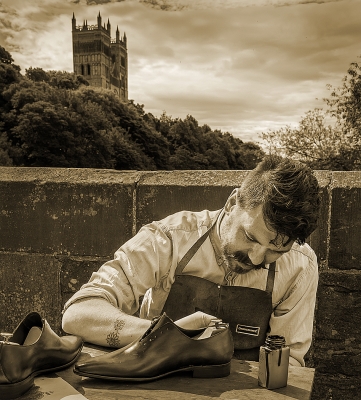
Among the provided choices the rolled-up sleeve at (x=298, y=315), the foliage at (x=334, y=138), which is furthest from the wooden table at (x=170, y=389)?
the foliage at (x=334, y=138)

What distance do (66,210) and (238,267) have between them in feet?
4.91

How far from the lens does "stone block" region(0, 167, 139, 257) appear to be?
3109mm

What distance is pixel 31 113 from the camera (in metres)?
37.2

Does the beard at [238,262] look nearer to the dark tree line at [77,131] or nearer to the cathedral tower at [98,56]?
the dark tree line at [77,131]

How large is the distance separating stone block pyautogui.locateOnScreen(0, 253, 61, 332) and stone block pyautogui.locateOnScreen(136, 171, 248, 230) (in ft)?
2.37

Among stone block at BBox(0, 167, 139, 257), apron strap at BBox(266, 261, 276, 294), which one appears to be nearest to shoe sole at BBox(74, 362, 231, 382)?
apron strap at BBox(266, 261, 276, 294)

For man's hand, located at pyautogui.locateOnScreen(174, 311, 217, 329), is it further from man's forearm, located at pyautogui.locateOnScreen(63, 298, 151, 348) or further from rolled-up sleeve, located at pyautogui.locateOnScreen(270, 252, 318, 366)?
rolled-up sleeve, located at pyautogui.locateOnScreen(270, 252, 318, 366)

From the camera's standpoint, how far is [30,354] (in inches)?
57.6

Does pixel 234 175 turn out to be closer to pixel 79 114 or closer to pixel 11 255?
pixel 11 255

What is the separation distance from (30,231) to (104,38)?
366ft

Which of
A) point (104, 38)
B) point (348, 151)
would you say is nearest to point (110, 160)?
point (348, 151)

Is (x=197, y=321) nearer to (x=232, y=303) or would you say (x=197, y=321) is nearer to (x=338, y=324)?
(x=232, y=303)

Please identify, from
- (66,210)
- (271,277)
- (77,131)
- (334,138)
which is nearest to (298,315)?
(271,277)

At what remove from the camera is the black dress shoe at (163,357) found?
149cm
